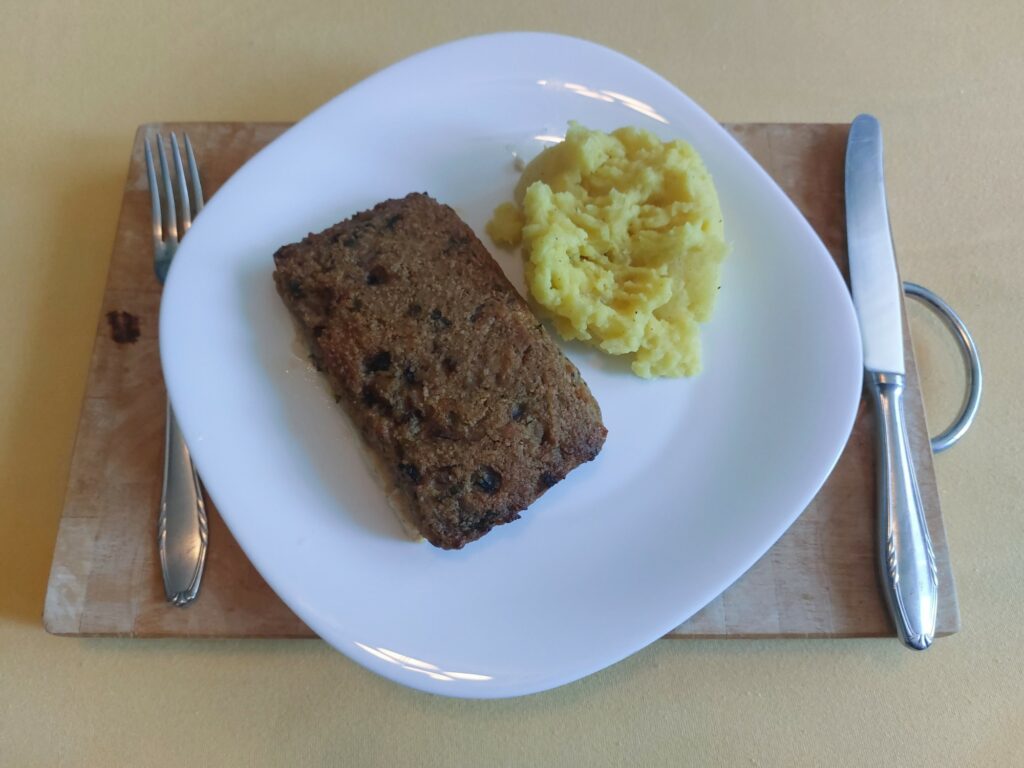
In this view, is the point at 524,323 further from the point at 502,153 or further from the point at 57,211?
the point at 57,211

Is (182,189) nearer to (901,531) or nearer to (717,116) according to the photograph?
(717,116)

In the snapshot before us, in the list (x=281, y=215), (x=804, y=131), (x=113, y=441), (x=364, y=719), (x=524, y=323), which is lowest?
(x=364, y=719)

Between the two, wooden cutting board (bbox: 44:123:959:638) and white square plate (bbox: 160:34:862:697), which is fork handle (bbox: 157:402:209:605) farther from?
white square plate (bbox: 160:34:862:697)

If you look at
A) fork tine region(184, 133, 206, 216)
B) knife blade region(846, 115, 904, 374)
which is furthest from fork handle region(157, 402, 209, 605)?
knife blade region(846, 115, 904, 374)

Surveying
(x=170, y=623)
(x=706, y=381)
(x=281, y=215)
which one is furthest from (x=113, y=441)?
(x=706, y=381)

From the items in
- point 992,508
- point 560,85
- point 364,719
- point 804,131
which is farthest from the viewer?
point 804,131

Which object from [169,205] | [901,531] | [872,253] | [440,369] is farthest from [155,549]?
[872,253]

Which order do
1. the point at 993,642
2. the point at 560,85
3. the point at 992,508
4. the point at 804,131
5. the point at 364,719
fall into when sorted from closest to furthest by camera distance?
the point at 364,719 < the point at 993,642 < the point at 992,508 < the point at 560,85 < the point at 804,131
